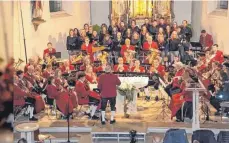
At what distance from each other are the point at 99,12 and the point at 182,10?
3.49m

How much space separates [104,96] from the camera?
11859 millimetres

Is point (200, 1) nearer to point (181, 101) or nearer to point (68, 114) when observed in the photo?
point (181, 101)

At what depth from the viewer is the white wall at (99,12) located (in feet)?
67.3

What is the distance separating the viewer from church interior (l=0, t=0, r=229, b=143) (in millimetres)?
A: 11523

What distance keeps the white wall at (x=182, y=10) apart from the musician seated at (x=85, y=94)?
29.2 ft

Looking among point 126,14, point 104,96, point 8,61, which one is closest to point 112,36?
point 126,14

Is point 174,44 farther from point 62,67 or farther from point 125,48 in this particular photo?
point 62,67

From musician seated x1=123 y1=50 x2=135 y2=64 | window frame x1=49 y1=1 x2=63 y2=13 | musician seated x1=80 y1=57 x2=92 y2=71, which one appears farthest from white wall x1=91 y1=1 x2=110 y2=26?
musician seated x1=80 y1=57 x2=92 y2=71

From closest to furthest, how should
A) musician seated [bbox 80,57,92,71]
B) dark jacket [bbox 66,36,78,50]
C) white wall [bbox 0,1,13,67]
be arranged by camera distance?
white wall [bbox 0,1,13,67] < musician seated [bbox 80,57,92,71] < dark jacket [bbox 66,36,78,50]

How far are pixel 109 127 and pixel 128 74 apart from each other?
6.15ft

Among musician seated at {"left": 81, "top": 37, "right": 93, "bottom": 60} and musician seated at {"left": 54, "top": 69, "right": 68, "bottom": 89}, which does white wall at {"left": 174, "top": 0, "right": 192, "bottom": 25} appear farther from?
musician seated at {"left": 54, "top": 69, "right": 68, "bottom": 89}

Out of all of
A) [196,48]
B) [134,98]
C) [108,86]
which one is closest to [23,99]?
[108,86]

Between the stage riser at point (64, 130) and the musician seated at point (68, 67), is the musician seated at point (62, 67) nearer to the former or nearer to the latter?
the musician seated at point (68, 67)

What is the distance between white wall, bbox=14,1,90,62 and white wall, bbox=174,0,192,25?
12.1 feet
